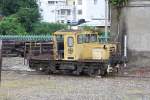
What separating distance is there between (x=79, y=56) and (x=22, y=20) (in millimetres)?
42492

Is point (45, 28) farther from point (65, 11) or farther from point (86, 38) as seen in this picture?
point (86, 38)

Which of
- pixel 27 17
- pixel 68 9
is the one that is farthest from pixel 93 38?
pixel 68 9

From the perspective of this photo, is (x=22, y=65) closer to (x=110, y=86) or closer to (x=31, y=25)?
(x=110, y=86)

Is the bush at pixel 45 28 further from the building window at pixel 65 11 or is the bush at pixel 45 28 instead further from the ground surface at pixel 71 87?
the ground surface at pixel 71 87

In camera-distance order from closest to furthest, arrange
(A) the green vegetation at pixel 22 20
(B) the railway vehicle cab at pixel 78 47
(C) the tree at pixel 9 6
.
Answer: (B) the railway vehicle cab at pixel 78 47, (A) the green vegetation at pixel 22 20, (C) the tree at pixel 9 6

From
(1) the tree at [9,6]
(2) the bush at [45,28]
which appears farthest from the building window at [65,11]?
(2) the bush at [45,28]

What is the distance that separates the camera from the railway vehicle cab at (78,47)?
26184 millimetres

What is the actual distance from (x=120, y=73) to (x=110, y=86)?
204 inches

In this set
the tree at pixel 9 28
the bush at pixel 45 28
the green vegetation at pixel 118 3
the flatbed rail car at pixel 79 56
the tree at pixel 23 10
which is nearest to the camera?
the flatbed rail car at pixel 79 56

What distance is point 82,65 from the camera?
85.7ft

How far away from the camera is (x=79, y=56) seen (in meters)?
26.5

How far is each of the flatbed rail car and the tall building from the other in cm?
5593

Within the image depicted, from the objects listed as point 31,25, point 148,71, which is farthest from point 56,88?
point 31,25

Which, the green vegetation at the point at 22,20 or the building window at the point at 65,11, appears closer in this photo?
the green vegetation at the point at 22,20
